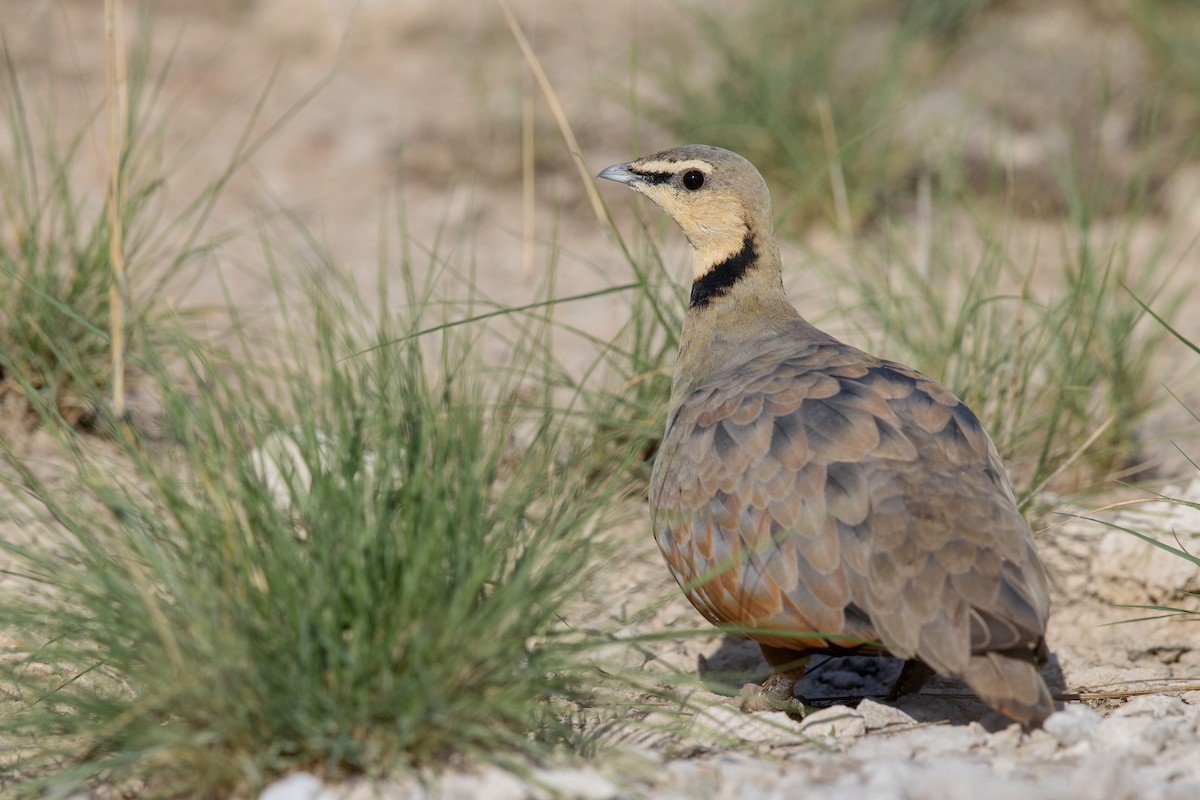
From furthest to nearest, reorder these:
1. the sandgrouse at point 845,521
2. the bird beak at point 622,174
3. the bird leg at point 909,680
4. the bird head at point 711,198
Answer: the bird beak at point 622,174
the bird head at point 711,198
the bird leg at point 909,680
the sandgrouse at point 845,521

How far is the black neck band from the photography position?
4.31m

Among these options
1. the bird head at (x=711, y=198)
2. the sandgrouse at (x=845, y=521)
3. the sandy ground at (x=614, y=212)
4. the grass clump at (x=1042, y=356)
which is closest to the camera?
the sandy ground at (x=614, y=212)

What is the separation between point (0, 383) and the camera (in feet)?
16.3

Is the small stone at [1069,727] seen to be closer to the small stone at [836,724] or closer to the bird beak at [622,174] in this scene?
the small stone at [836,724]

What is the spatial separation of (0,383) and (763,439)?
3081mm

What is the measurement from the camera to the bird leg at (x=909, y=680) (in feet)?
12.6

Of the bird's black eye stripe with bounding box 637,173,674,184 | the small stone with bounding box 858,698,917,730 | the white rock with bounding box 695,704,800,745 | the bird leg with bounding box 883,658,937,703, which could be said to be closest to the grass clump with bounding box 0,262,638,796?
the white rock with bounding box 695,704,800,745

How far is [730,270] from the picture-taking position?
4320mm

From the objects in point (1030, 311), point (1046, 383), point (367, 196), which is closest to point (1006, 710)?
point (1046, 383)

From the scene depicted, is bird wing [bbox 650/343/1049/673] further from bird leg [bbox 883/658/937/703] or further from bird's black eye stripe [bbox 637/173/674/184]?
bird's black eye stripe [bbox 637/173/674/184]

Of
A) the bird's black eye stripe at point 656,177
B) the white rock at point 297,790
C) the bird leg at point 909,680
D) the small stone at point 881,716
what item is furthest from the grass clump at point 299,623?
the bird's black eye stripe at point 656,177

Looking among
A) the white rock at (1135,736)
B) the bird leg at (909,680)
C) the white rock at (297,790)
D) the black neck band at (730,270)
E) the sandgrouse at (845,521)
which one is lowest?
the bird leg at (909,680)

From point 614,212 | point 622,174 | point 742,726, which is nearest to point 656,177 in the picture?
point 622,174

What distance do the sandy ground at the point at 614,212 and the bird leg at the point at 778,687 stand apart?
20 centimetres
